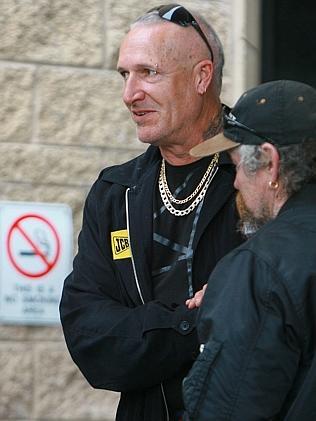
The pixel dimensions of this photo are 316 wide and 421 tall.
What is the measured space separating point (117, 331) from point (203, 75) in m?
0.89

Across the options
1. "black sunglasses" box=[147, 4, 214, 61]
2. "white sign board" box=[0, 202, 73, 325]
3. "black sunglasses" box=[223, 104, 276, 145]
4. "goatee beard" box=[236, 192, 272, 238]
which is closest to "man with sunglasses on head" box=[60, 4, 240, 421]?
"black sunglasses" box=[147, 4, 214, 61]

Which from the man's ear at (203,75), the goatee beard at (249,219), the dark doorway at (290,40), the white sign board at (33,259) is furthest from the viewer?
the dark doorway at (290,40)

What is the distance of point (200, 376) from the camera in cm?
273

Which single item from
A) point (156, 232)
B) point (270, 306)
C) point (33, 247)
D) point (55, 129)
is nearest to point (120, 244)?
point (156, 232)

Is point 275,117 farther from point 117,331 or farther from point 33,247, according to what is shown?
point 33,247

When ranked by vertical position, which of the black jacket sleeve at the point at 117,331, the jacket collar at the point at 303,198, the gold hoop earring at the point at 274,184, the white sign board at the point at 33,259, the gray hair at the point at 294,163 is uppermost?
the gray hair at the point at 294,163

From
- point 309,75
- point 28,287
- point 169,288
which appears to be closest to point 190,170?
point 169,288

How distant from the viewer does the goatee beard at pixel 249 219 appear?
2.95 meters

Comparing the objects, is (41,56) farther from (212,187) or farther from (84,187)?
(212,187)

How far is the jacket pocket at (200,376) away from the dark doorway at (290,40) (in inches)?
112

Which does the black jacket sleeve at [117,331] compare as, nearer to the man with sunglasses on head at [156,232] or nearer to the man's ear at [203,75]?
the man with sunglasses on head at [156,232]

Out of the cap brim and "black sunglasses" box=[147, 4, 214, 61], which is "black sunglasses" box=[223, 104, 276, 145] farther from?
"black sunglasses" box=[147, 4, 214, 61]

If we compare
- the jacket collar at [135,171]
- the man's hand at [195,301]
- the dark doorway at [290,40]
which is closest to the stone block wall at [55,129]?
the dark doorway at [290,40]

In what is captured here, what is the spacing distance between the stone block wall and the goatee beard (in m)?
1.75
